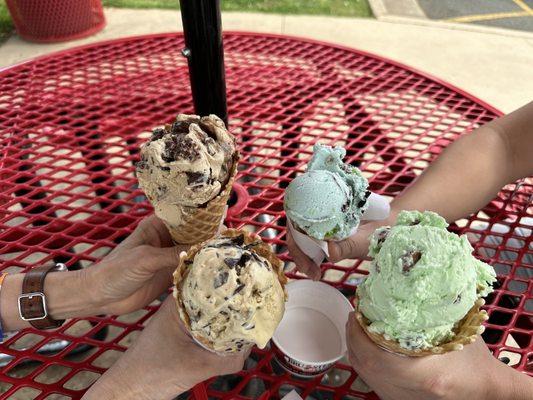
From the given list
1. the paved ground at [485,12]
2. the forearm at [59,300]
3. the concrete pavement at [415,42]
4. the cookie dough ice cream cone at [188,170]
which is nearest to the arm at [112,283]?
the forearm at [59,300]

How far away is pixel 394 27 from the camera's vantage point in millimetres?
5469

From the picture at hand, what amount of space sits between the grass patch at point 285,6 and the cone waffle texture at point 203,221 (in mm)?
5091

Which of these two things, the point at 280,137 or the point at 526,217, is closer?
the point at 526,217

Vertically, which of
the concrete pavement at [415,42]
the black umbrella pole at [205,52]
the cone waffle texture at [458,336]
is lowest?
the concrete pavement at [415,42]

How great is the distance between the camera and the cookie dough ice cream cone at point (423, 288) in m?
0.83

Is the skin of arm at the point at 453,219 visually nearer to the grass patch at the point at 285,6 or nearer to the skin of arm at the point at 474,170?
the skin of arm at the point at 474,170

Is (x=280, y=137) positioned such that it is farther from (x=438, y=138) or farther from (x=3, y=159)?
(x=3, y=159)

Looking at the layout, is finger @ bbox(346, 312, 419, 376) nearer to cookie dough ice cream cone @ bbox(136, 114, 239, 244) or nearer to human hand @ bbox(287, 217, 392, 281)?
human hand @ bbox(287, 217, 392, 281)

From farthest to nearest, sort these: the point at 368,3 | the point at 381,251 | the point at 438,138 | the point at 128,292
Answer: the point at 368,3, the point at 438,138, the point at 128,292, the point at 381,251

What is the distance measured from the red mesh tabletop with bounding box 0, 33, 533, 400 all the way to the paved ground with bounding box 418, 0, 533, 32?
4614 mm

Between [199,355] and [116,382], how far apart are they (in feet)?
0.68

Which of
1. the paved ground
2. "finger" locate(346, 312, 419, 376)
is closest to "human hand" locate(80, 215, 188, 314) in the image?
"finger" locate(346, 312, 419, 376)

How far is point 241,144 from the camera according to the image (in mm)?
1826

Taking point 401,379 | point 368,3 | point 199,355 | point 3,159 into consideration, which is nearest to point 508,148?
point 401,379
